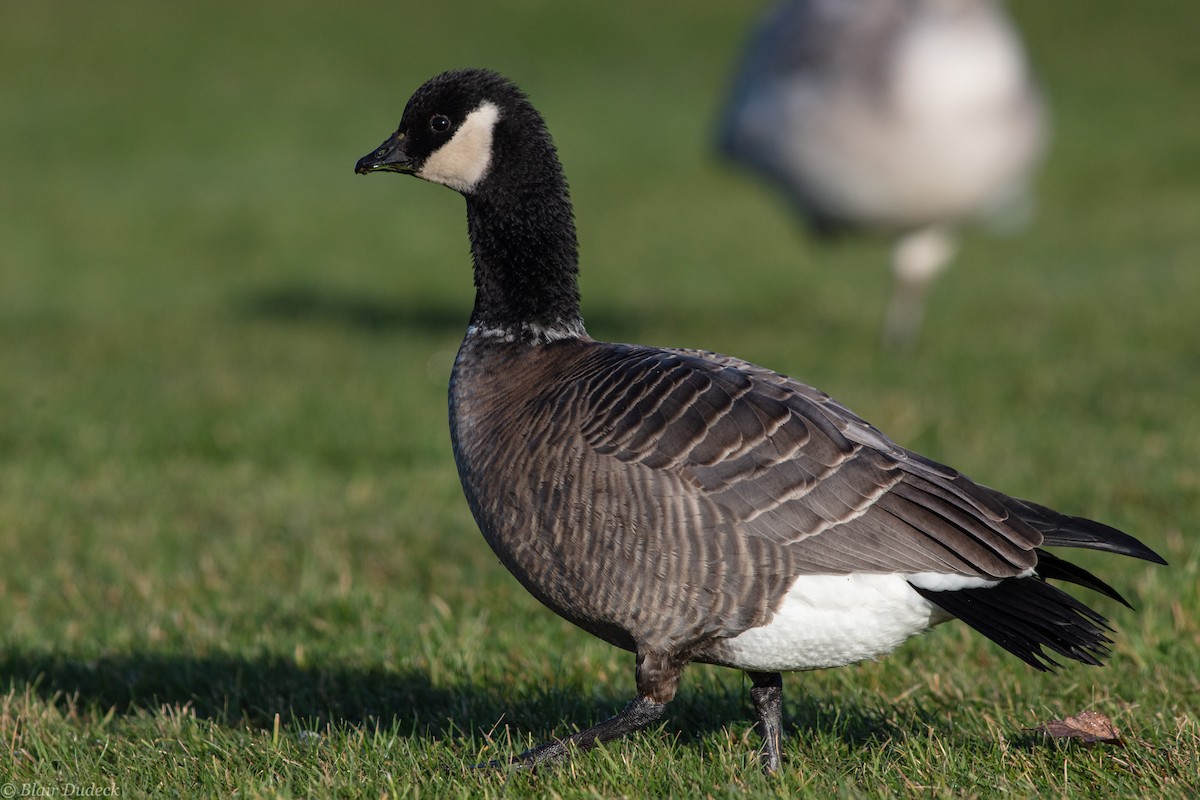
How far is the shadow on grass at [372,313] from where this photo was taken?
14.4m

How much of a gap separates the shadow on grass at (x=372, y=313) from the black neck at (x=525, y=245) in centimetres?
828

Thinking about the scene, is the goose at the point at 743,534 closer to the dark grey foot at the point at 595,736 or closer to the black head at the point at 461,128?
the dark grey foot at the point at 595,736

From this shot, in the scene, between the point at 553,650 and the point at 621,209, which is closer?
the point at 553,650

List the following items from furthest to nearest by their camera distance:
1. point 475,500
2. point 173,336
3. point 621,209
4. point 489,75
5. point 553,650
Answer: point 621,209 → point 173,336 → point 553,650 → point 489,75 → point 475,500

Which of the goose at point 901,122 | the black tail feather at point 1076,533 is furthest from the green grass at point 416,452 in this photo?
the goose at point 901,122

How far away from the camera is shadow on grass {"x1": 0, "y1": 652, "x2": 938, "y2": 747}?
15.6 feet

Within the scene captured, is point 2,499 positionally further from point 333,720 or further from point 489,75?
point 489,75

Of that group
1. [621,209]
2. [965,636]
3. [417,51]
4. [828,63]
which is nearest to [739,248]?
[621,209]

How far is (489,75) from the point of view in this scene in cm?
488

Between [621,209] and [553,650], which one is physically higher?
[621,209]

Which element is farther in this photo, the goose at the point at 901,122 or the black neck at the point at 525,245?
the goose at the point at 901,122

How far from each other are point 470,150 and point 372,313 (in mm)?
11285

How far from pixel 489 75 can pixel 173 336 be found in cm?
1008

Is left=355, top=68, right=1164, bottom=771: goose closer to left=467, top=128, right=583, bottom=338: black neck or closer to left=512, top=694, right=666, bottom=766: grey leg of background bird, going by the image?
left=512, top=694, right=666, bottom=766: grey leg of background bird
